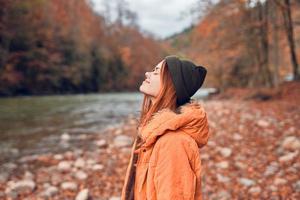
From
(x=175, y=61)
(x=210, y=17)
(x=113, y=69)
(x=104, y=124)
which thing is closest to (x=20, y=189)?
(x=175, y=61)

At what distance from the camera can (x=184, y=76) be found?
2.24 m

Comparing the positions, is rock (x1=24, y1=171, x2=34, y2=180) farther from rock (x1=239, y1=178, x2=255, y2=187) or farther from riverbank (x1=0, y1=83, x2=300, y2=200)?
rock (x1=239, y1=178, x2=255, y2=187)

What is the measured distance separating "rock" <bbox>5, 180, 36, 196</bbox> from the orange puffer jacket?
4.14 m

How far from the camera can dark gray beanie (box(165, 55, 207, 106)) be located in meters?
2.23

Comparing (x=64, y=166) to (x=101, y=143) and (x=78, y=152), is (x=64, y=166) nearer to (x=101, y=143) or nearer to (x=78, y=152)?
(x=78, y=152)

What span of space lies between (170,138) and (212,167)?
494cm

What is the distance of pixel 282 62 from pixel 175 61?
2628cm

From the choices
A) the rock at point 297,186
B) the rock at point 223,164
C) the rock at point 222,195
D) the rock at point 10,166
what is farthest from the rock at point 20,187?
the rock at point 297,186

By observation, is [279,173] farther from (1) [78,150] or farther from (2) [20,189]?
(1) [78,150]

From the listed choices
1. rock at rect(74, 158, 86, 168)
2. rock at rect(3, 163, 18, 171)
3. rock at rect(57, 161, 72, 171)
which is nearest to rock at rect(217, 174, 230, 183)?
rock at rect(74, 158, 86, 168)

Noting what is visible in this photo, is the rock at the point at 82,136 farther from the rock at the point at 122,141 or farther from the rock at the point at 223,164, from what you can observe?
the rock at the point at 223,164

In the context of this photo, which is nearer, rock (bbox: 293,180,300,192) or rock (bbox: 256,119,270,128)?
rock (bbox: 293,180,300,192)

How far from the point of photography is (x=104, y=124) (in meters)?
13.8

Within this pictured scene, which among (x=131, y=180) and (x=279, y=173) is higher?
(x=131, y=180)
